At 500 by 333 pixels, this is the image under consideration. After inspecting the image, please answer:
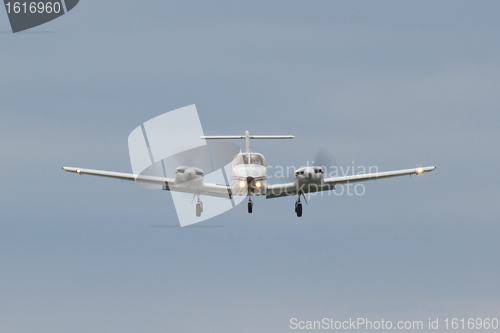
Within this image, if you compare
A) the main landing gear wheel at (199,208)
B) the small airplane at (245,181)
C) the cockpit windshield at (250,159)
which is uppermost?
the cockpit windshield at (250,159)

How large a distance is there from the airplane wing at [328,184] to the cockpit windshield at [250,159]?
1.90 meters

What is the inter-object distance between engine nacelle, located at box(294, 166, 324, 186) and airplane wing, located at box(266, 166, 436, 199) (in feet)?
1.29

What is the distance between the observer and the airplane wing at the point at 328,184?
46328mm

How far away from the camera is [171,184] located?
1839 inches

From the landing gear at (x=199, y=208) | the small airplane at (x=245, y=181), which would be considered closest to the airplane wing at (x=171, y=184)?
the small airplane at (x=245, y=181)

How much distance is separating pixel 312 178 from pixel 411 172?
789 centimetres

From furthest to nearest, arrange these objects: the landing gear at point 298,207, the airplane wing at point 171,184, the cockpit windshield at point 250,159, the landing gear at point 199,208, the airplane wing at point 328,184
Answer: the landing gear at point 298,207, the landing gear at point 199,208, the airplane wing at point 328,184, the airplane wing at point 171,184, the cockpit windshield at point 250,159

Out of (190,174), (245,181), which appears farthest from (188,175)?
(245,181)

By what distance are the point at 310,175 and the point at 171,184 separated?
27.4 ft

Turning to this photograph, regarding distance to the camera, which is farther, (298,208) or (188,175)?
(298,208)

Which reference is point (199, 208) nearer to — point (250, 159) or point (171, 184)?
point (171, 184)

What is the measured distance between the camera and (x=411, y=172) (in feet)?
162

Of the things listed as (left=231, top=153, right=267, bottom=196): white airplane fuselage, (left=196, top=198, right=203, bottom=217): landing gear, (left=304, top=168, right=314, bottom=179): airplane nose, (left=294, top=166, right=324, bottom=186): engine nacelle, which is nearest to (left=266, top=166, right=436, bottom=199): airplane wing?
(left=294, top=166, right=324, bottom=186): engine nacelle

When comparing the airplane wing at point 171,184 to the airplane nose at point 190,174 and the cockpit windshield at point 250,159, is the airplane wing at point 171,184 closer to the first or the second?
the airplane nose at point 190,174
